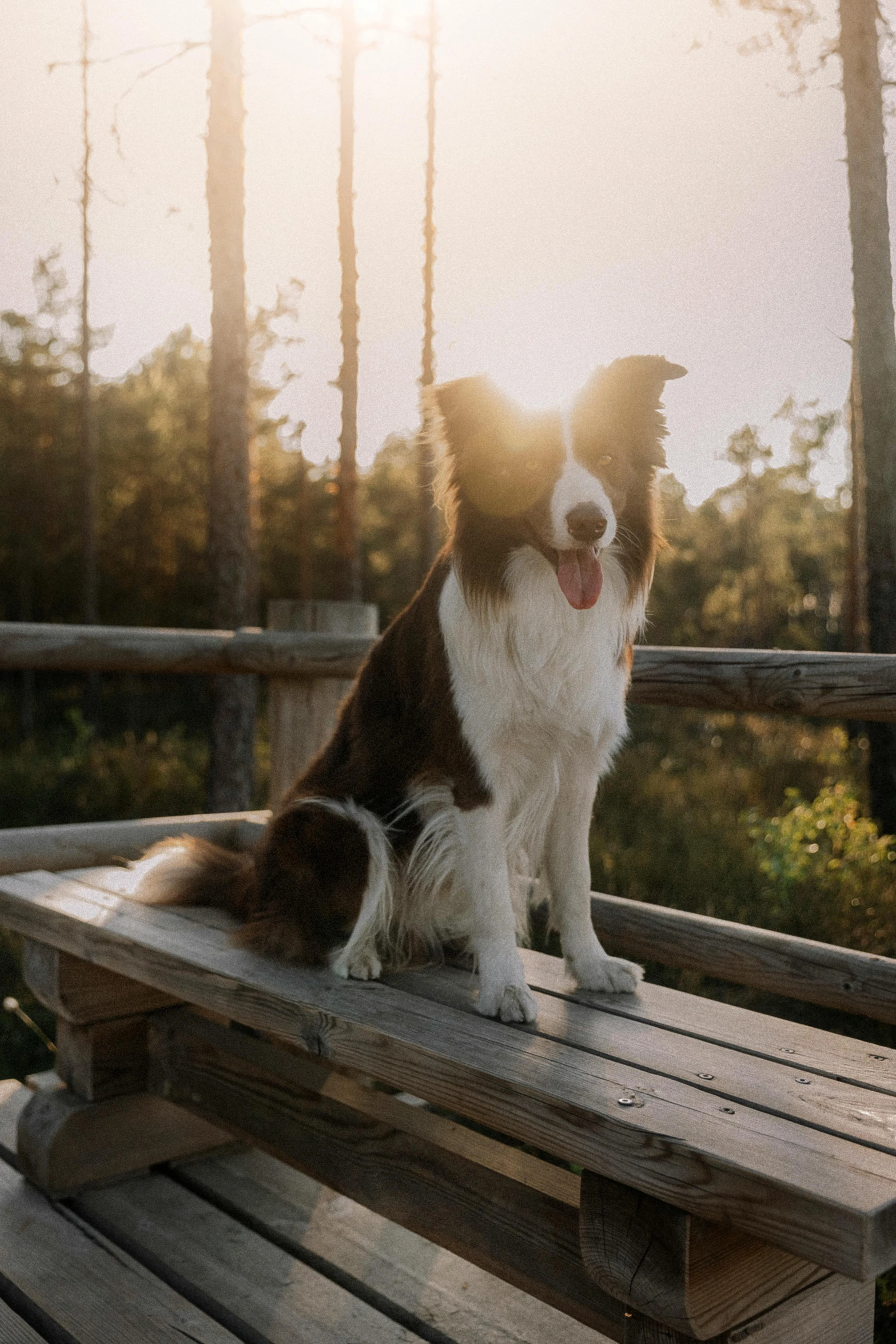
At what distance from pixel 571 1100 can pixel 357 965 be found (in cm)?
77

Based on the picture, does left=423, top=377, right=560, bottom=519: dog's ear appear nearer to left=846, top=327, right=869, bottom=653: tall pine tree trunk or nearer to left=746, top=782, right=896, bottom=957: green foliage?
left=746, top=782, right=896, bottom=957: green foliage

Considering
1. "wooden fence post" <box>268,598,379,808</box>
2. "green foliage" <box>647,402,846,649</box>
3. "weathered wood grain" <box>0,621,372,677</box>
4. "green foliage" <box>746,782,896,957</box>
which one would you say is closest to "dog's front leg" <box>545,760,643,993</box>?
"weathered wood grain" <box>0,621,372,677</box>

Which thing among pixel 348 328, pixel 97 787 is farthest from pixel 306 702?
pixel 348 328

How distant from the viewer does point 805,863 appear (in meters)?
5.56

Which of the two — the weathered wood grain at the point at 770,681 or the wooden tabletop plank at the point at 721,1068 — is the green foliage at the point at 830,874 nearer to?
the weathered wood grain at the point at 770,681

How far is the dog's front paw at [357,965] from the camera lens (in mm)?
2197

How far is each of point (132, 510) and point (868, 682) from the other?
19.7 metres

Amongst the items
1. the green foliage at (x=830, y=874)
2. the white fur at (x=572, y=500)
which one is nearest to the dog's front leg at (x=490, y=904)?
the white fur at (x=572, y=500)

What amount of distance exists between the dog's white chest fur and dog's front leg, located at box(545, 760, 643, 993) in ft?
0.32

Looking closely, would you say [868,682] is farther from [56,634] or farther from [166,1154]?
[56,634]

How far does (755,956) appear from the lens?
2539 millimetres

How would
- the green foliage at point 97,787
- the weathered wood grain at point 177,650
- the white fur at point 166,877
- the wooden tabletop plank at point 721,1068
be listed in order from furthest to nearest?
the green foliage at point 97,787, the weathered wood grain at point 177,650, the white fur at point 166,877, the wooden tabletop plank at point 721,1068

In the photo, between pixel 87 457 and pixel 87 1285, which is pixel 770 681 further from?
pixel 87 457

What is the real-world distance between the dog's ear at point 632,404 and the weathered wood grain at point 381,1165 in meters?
1.40
